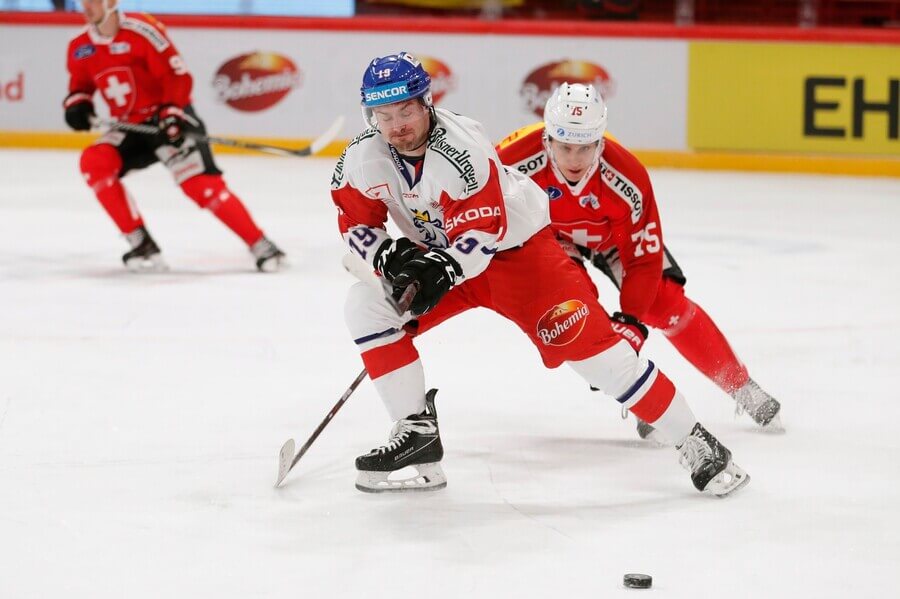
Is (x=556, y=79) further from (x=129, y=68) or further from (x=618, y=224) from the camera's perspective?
(x=618, y=224)

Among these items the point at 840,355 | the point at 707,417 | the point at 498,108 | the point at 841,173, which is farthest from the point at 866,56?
the point at 707,417

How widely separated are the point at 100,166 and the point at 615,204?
3.21m

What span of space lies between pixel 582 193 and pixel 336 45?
6236 millimetres

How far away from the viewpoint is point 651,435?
11.3 ft

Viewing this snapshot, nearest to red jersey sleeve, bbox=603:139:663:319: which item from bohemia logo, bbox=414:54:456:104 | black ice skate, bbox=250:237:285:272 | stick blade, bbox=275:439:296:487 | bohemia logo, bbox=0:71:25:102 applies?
stick blade, bbox=275:439:296:487

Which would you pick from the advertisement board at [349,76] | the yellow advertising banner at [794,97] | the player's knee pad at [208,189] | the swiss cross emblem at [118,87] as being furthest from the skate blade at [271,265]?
the yellow advertising banner at [794,97]

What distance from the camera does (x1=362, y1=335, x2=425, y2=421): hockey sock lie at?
9.80ft

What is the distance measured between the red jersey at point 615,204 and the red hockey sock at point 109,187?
2854 millimetres

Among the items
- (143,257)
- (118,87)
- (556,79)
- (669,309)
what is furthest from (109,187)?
(556,79)

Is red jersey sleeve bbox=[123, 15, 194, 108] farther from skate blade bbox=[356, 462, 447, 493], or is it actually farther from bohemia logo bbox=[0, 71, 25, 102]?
bohemia logo bbox=[0, 71, 25, 102]

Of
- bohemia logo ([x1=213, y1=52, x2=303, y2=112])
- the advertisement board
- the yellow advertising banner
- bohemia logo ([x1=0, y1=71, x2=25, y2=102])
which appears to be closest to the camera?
the yellow advertising banner

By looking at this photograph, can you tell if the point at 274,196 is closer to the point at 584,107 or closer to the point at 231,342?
the point at 231,342

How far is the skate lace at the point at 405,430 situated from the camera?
3002 mm

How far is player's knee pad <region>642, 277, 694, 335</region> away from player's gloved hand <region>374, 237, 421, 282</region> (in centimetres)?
89
